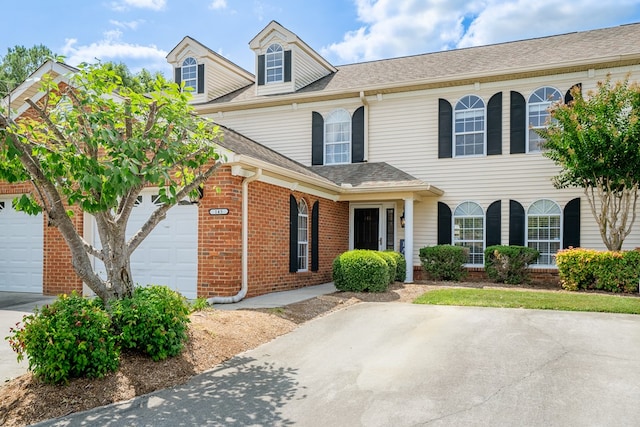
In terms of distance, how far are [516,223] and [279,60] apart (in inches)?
362

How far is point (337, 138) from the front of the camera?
1573cm

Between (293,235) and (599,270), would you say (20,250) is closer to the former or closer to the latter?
(293,235)

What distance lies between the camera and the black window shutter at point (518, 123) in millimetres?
13578

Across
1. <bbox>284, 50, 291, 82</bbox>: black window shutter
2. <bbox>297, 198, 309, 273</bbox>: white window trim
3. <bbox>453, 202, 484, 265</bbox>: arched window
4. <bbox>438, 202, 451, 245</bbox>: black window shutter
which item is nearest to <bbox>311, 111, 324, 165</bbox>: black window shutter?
<bbox>284, 50, 291, 82</bbox>: black window shutter

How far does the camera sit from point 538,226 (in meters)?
13.5

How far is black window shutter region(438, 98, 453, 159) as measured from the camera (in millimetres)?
14295

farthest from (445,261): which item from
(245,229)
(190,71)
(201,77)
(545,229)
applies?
(190,71)

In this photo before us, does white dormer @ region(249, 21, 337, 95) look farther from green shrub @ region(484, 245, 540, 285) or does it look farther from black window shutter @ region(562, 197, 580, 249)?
black window shutter @ region(562, 197, 580, 249)

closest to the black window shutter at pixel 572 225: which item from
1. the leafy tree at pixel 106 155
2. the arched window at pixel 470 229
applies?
the arched window at pixel 470 229

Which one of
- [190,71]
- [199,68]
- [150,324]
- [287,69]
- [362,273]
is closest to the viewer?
[150,324]

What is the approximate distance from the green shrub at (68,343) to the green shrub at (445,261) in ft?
33.3

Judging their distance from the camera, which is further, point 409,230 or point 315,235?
point 409,230

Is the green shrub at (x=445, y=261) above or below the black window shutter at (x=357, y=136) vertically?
below

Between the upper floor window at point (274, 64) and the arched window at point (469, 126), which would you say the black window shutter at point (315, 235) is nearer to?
the arched window at point (469, 126)
